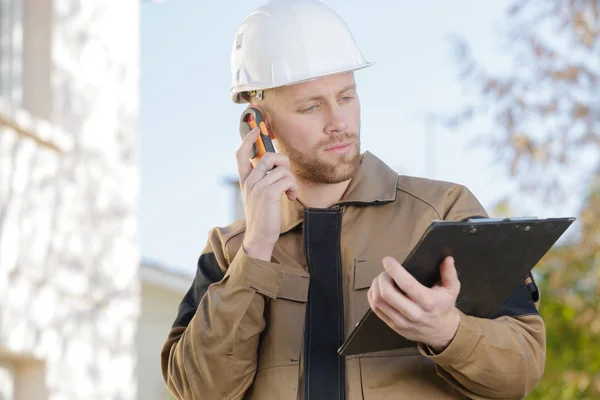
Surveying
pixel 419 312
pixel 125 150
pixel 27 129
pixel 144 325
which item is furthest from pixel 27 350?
pixel 144 325

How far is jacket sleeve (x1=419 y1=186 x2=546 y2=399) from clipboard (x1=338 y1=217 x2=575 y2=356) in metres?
0.07

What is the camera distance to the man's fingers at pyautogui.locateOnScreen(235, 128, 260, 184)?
3148mm

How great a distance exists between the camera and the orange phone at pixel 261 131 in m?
3.23

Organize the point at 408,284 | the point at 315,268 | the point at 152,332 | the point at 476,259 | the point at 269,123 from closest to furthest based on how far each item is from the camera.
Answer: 1. the point at 408,284
2. the point at 476,259
3. the point at 315,268
4. the point at 269,123
5. the point at 152,332

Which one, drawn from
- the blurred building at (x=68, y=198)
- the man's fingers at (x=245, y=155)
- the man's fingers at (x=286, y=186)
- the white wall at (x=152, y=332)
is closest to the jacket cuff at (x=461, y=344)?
the man's fingers at (x=286, y=186)

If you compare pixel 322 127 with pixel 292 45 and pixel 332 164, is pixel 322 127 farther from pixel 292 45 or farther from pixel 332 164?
pixel 292 45

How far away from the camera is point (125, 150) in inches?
276

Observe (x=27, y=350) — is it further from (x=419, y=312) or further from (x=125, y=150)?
(x=419, y=312)

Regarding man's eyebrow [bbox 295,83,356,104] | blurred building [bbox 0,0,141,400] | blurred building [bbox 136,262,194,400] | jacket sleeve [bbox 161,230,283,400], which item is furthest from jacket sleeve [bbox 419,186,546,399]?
blurred building [bbox 136,262,194,400]

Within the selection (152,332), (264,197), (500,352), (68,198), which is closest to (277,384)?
(264,197)

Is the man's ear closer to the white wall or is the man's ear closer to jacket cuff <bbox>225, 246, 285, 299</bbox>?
jacket cuff <bbox>225, 246, 285, 299</bbox>

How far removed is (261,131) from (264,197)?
1.04ft

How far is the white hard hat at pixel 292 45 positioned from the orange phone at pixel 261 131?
79 millimetres

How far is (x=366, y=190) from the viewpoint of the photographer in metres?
3.14
